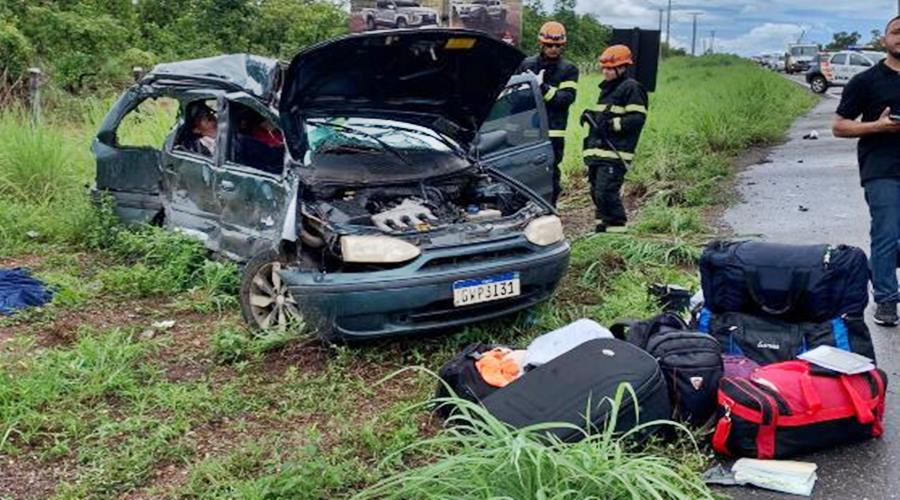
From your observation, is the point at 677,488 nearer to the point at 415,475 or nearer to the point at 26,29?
the point at 415,475

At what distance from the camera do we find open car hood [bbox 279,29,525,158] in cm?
461

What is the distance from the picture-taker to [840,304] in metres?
3.90

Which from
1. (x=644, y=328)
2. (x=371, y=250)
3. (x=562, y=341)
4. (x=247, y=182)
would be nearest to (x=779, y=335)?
(x=644, y=328)

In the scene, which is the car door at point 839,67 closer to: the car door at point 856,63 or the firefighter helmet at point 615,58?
the car door at point 856,63

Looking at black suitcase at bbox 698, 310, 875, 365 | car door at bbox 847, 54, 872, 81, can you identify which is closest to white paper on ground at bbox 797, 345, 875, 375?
black suitcase at bbox 698, 310, 875, 365

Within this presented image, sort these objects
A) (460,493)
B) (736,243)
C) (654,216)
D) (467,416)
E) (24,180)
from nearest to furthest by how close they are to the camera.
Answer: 1. (460,493)
2. (467,416)
3. (736,243)
4. (654,216)
5. (24,180)

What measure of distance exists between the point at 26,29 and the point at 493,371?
18104 millimetres

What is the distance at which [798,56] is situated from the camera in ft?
177

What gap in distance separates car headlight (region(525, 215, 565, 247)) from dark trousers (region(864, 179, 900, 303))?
69.8 inches

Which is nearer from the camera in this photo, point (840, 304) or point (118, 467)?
point (118, 467)

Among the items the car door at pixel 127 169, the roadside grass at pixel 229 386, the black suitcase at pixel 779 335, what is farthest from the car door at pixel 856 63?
the black suitcase at pixel 779 335

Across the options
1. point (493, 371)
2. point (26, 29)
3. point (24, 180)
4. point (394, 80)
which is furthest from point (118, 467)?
point (26, 29)

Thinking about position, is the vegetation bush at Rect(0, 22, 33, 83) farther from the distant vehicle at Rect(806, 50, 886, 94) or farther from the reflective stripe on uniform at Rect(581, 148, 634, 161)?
the distant vehicle at Rect(806, 50, 886, 94)

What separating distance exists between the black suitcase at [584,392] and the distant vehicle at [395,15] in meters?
10.00
